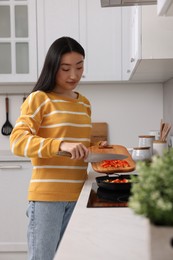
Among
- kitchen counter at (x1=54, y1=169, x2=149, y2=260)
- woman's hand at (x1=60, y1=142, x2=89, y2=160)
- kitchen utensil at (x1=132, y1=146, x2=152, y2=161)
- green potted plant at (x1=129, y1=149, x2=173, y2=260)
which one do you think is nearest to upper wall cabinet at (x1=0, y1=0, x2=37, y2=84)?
kitchen utensil at (x1=132, y1=146, x2=152, y2=161)

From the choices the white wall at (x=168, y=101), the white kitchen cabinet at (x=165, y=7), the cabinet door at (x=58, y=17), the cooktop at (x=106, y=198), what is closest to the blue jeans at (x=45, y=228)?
the cooktop at (x=106, y=198)

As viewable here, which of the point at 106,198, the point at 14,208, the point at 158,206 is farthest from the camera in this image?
the point at 14,208

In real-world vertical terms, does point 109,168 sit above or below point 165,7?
below

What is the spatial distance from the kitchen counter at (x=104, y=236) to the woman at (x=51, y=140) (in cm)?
41

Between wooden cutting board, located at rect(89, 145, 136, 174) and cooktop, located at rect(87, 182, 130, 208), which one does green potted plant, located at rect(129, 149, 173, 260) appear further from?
wooden cutting board, located at rect(89, 145, 136, 174)

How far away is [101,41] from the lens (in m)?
3.18

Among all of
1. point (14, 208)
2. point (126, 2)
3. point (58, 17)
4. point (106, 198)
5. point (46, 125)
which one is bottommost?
point (14, 208)

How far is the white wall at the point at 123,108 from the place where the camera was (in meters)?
3.53

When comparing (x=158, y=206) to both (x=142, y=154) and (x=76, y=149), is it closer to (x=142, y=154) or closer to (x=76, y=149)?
(x=76, y=149)

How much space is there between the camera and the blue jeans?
1548mm

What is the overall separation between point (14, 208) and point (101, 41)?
1.49 meters

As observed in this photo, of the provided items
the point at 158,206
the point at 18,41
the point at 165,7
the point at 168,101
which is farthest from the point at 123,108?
the point at 158,206

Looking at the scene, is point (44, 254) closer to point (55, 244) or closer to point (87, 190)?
point (55, 244)

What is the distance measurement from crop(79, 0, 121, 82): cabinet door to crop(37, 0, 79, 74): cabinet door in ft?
0.23
